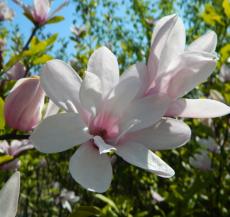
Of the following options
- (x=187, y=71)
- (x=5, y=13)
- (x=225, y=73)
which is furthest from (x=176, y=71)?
(x=5, y=13)

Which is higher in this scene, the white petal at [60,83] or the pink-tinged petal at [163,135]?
the white petal at [60,83]

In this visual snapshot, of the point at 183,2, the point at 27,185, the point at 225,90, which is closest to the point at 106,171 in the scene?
the point at 225,90

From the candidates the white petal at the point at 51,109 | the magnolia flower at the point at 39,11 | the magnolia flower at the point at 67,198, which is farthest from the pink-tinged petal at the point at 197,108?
the magnolia flower at the point at 67,198

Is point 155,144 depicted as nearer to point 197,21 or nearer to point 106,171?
point 106,171

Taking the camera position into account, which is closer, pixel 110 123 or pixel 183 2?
pixel 110 123

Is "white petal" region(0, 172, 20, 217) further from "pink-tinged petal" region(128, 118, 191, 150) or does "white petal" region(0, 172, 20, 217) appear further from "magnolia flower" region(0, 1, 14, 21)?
"magnolia flower" region(0, 1, 14, 21)

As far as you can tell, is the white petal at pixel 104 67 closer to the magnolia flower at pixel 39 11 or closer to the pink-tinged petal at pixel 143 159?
the pink-tinged petal at pixel 143 159

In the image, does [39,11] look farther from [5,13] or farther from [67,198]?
[67,198]
